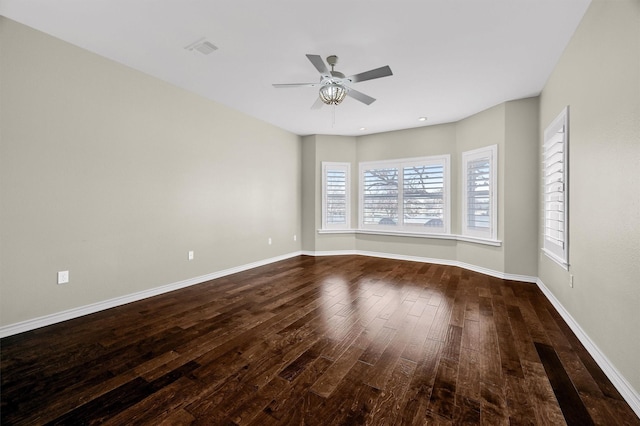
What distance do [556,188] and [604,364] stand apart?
1898mm

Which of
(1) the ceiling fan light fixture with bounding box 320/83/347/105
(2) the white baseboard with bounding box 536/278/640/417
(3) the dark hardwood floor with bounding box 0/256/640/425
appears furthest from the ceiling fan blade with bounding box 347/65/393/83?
(2) the white baseboard with bounding box 536/278/640/417

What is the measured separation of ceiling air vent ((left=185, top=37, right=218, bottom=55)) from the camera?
2682 mm

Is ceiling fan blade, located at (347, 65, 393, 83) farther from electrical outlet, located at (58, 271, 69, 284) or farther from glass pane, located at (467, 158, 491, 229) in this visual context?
electrical outlet, located at (58, 271, 69, 284)

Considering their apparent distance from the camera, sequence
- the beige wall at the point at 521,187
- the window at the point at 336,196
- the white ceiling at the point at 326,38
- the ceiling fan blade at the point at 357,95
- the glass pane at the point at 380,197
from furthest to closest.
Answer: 1. the window at the point at 336,196
2. the glass pane at the point at 380,197
3. the beige wall at the point at 521,187
4. the ceiling fan blade at the point at 357,95
5. the white ceiling at the point at 326,38

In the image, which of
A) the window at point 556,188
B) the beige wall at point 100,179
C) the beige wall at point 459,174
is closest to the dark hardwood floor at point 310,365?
the beige wall at point 100,179

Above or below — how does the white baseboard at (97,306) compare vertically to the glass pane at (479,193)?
below

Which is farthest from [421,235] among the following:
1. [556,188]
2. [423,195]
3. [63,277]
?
[63,277]

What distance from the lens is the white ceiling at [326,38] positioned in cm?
221

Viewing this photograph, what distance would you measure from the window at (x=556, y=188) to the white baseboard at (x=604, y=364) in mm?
535

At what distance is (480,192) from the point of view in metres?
4.68

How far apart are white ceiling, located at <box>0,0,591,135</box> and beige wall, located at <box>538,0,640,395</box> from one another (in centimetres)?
44

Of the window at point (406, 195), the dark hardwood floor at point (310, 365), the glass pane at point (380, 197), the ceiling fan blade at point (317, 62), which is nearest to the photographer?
the dark hardwood floor at point (310, 365)

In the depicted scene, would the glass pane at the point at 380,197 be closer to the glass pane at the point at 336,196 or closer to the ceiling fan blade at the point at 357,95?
the glass pane at the point at 336,196

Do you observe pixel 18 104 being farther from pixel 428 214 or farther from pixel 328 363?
pixel 428 214
